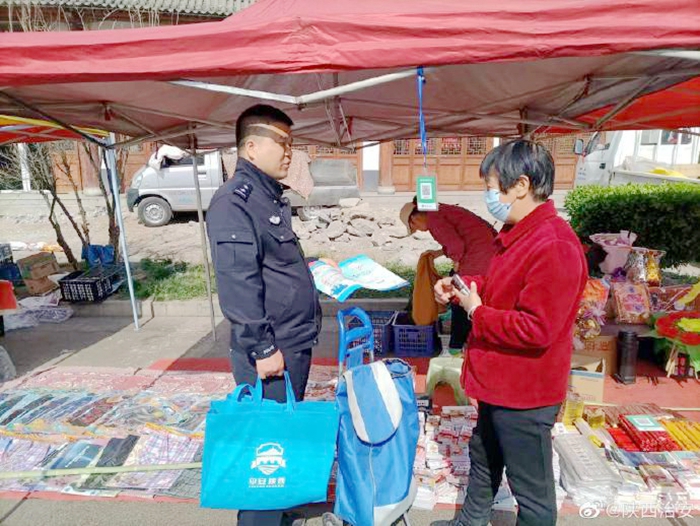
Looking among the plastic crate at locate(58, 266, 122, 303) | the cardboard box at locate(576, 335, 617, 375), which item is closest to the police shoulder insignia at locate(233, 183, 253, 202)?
the cardboard box at locate(576, 335, 617, 375)

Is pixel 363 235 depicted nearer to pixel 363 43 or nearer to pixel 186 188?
pixel 186 188

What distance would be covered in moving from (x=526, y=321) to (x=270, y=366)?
40.4 inches

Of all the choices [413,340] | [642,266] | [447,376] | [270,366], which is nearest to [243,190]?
[270,366]

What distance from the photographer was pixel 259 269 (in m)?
1.99

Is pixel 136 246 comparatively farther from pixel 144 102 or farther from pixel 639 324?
pixel 639 324

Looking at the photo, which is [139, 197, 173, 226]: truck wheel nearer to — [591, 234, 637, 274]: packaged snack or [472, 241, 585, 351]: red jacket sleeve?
[591, 234, 637, 274]: packaged snack

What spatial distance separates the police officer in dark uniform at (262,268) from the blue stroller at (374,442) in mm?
304

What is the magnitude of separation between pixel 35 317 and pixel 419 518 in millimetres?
5647

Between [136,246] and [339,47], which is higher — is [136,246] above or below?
below

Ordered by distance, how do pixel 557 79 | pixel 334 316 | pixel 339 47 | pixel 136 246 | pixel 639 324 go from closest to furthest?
pixel 339 47 < pixel 557 79 < pixel 639 324 < pixel 334 316 < pixel 136 246

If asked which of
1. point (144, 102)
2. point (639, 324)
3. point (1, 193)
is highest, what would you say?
point (144, 102)

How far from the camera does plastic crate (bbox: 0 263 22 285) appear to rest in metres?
6.91

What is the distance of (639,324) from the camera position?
165 inches

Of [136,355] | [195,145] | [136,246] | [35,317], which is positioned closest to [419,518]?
[136,355]
